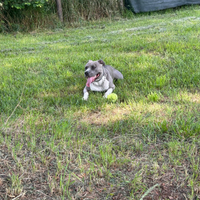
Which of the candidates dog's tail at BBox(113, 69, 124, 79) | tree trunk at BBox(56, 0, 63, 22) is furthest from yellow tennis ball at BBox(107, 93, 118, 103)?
tree trunk at BBox(56, 0, 63, 22)

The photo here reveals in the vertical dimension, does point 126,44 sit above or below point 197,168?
above

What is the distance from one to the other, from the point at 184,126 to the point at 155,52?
9.69ft

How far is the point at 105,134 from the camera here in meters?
2.51

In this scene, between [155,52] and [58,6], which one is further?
[58,6]

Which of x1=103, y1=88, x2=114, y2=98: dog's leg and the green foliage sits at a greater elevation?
the green foliage

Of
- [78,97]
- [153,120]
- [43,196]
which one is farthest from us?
[78,97]

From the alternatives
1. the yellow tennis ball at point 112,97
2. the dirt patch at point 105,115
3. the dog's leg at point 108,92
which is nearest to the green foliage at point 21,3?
the dog's leg at point 108,92

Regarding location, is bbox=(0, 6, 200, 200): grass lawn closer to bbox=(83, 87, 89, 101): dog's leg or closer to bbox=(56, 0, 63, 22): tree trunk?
bbox=(83, 87, 89, 101): dog's leg

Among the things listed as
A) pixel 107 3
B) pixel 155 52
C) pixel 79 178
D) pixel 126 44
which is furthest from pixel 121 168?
pixel 107 3

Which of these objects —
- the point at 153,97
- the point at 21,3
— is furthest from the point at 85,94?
the point at 21,3

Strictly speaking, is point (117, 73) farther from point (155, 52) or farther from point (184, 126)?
point (184, 126)

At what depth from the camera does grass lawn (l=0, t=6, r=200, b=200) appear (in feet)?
5.97

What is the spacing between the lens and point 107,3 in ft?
39.7

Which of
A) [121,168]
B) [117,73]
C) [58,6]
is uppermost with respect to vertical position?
[58,6]
